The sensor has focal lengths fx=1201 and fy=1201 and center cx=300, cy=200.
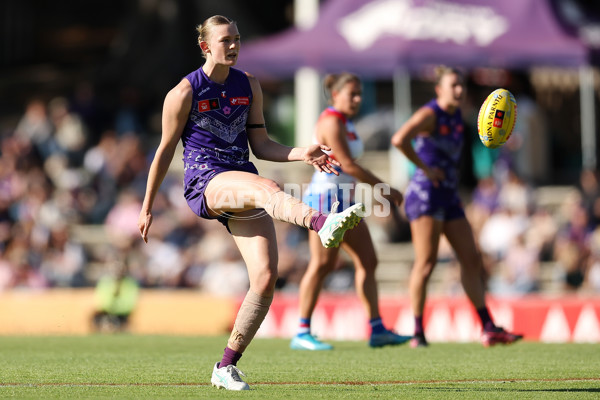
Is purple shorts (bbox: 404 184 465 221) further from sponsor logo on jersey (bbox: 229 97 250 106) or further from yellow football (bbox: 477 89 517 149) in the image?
sponsor logo on jersey (bbox: 229 97 250 106)

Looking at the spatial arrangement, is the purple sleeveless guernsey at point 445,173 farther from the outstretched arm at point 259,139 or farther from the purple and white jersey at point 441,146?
the outstretched arm at point 259,139

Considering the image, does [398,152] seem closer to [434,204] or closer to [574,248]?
[574,248]

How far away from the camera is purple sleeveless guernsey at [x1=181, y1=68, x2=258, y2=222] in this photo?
296 inches

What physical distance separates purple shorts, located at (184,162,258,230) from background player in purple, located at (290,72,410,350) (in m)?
2.64

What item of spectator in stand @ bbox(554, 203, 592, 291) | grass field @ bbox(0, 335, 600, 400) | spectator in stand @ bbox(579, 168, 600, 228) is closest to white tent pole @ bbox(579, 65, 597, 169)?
spectator in stand @ bbox(579, 168, 600, 228)

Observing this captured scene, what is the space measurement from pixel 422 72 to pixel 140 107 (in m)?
5.64

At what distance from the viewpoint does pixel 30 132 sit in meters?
21.1

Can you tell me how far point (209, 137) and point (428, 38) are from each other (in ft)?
34.0

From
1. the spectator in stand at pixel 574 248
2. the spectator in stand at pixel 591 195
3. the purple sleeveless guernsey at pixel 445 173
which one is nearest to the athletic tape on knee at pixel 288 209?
the purple sleeveless guernsey at pixel 445 173

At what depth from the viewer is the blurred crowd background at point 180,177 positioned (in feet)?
54.9

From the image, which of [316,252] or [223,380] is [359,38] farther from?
[223,380]

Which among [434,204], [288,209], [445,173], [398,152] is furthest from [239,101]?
[398,152]

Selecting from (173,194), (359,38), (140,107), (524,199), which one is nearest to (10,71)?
(140,107)

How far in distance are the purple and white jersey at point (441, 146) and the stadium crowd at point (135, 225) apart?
217 inches
